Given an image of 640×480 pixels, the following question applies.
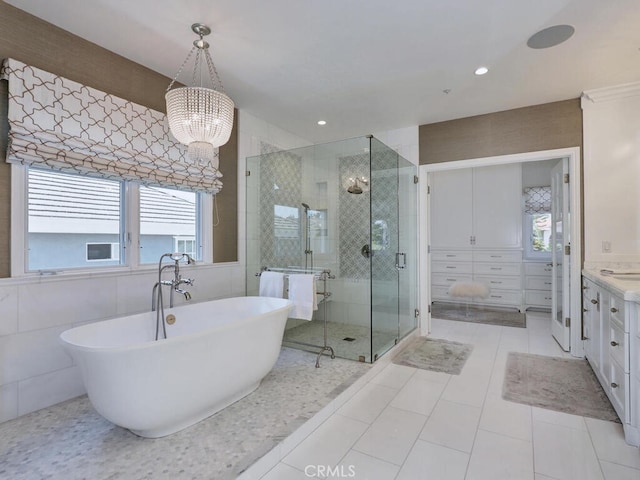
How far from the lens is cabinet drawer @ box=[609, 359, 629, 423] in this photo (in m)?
1.99

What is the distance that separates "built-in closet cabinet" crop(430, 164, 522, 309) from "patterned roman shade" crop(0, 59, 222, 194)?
448 cm

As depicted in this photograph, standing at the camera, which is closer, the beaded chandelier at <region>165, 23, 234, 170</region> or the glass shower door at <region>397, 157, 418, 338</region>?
the beaded chandelier at <region>165, 23, 234, 170</region>

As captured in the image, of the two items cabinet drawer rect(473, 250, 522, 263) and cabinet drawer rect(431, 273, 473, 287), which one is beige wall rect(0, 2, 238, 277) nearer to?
cabinet drawer rect(431, 273, 473, 287)

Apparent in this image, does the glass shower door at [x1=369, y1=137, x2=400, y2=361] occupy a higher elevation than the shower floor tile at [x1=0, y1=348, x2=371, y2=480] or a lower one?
higher

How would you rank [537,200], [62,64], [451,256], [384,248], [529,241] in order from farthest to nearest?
1. [451,256]
2. [529,241]
3. [537,200]
4. [384,248]
5. [62,64]

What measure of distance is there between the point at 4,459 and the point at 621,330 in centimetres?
347

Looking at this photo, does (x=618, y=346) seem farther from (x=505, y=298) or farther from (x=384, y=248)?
(x=505, y=298)

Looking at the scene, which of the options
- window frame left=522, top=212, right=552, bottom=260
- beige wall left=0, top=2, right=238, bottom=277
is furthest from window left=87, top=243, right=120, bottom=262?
window frame left=522, top=212, right=552, bottom=260

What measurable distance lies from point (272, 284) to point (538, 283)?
14.6ft

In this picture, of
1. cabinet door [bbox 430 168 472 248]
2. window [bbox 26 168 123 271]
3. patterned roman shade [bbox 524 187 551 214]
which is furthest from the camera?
cabinet door [bbox 430 168 472 248]

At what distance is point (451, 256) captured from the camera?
19.2 feet

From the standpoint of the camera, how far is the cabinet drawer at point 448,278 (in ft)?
18.9

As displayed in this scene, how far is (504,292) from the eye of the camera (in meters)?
5.49

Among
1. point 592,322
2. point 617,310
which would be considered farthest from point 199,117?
point 592,322
